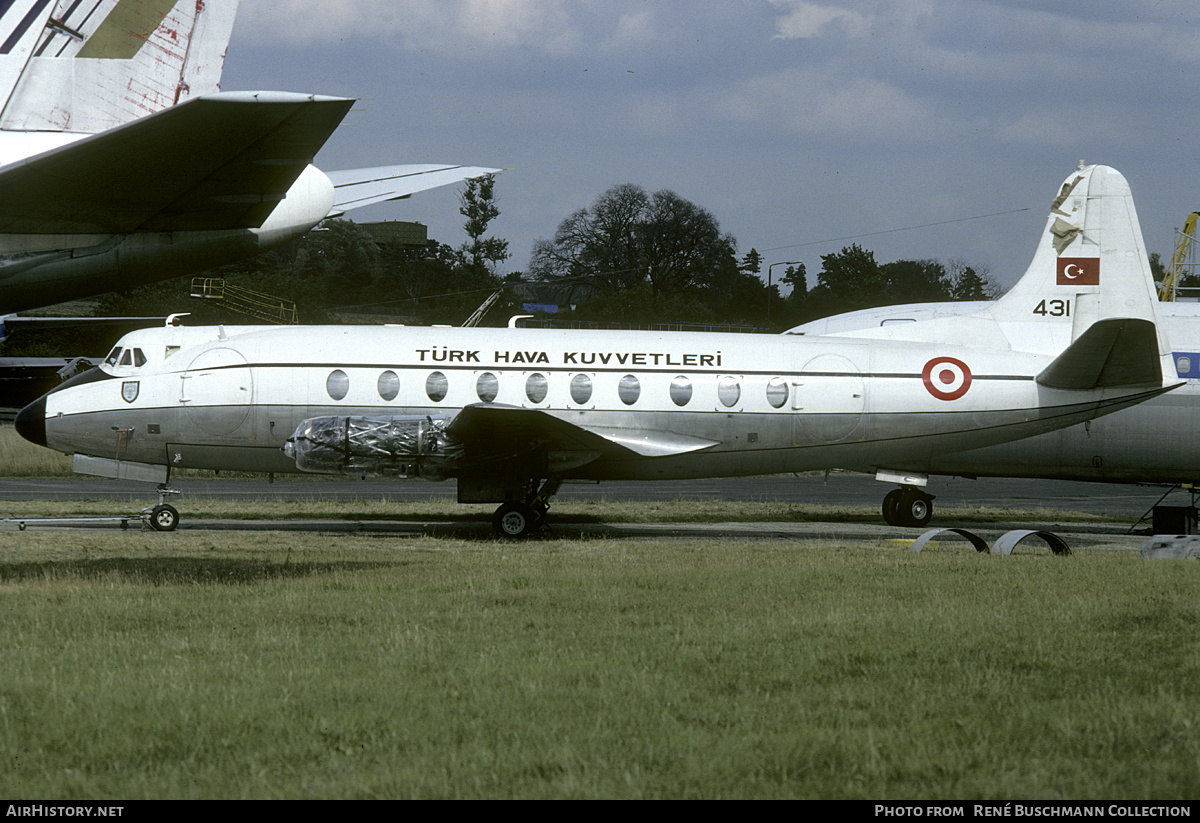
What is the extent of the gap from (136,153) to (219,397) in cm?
1480

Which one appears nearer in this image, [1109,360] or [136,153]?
[136,153]

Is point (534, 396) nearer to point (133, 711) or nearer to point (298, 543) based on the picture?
point (298, 543)

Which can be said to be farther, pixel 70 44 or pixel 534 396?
pixel 534 396

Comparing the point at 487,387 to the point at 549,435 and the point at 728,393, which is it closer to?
the point at 549,435

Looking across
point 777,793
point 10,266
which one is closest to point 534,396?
point 10,266

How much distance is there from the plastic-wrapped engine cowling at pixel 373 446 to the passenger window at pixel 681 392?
4.42 meters

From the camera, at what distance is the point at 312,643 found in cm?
888

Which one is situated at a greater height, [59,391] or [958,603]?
[59,391]

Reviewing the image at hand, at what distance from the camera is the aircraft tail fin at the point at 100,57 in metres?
8.96

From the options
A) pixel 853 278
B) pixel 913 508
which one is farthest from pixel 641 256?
pixel 913 508

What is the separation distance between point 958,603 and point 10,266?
9.23 m

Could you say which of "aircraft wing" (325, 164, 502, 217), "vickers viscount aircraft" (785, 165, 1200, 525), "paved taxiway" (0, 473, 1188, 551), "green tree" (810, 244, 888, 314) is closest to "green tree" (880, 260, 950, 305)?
"green tree" (810, 244, 888, 314)

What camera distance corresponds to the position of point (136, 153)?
654 centimetres
